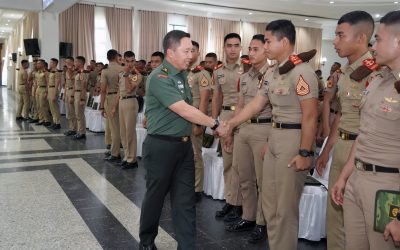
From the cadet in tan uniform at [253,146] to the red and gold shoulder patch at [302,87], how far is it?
66cm

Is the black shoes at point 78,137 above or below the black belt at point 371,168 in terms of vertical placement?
below

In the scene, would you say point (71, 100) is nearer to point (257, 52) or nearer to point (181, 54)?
point (257, 52)

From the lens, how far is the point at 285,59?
239 cm

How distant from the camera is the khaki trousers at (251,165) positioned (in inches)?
116

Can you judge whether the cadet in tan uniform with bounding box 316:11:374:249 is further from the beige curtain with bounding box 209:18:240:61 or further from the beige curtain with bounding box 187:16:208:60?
the beige curtain with bounding box 209:18:240:61

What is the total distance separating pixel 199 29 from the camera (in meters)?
15.1

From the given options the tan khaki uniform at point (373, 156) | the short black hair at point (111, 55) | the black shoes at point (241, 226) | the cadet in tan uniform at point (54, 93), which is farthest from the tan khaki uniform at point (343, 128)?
the cadet in tan uniform at point (54, 93)

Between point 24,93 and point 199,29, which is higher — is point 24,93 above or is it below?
below

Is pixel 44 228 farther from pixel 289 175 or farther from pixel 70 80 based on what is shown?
pixel 70 80

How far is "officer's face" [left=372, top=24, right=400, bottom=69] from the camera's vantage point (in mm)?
1543

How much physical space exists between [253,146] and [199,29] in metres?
12.7

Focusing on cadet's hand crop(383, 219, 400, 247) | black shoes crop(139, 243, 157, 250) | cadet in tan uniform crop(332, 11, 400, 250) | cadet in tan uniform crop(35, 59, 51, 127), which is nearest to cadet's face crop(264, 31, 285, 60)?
cadet in tan uniform crop(332, 11, 400, 250)

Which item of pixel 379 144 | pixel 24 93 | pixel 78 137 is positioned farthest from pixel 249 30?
pixel 379 144

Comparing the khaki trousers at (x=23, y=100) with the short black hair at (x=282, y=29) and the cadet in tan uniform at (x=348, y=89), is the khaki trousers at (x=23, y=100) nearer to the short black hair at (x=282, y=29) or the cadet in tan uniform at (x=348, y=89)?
the short black hair at (x=282, y=29)
